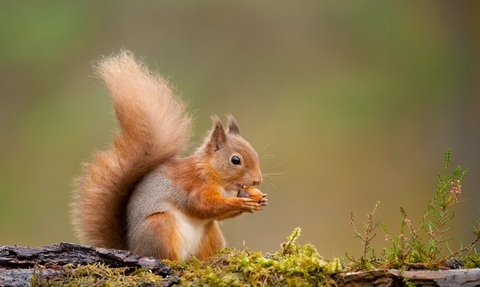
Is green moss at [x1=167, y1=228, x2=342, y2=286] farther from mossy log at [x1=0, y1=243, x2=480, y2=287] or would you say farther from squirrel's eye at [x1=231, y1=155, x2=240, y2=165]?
squirrel's eye at [x1=231, y1=155, x2=240, y2=165]

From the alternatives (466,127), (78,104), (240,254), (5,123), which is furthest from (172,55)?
(240,254)

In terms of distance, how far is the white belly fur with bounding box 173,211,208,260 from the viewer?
1.74 m

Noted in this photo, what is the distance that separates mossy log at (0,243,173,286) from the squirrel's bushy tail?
1.23ft

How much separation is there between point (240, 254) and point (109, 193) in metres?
0.58

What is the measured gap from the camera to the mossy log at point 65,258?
4.66 ft

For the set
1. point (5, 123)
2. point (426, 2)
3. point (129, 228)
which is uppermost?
point (426, 2)

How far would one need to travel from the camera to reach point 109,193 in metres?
1.83

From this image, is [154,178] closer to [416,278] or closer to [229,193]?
[229,193]

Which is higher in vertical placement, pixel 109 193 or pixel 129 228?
pixel 109 193

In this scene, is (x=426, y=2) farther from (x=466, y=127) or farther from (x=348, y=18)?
(x=466, y=127)

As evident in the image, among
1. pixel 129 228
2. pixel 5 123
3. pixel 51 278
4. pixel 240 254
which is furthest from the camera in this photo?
pixel 5 123

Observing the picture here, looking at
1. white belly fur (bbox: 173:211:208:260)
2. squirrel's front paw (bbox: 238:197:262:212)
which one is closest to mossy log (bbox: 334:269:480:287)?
squirrel's front paw (bbox: 238:197:262:212)

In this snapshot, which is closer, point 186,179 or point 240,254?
point 240,254

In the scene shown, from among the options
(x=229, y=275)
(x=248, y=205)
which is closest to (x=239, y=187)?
(x=248, y=205)
